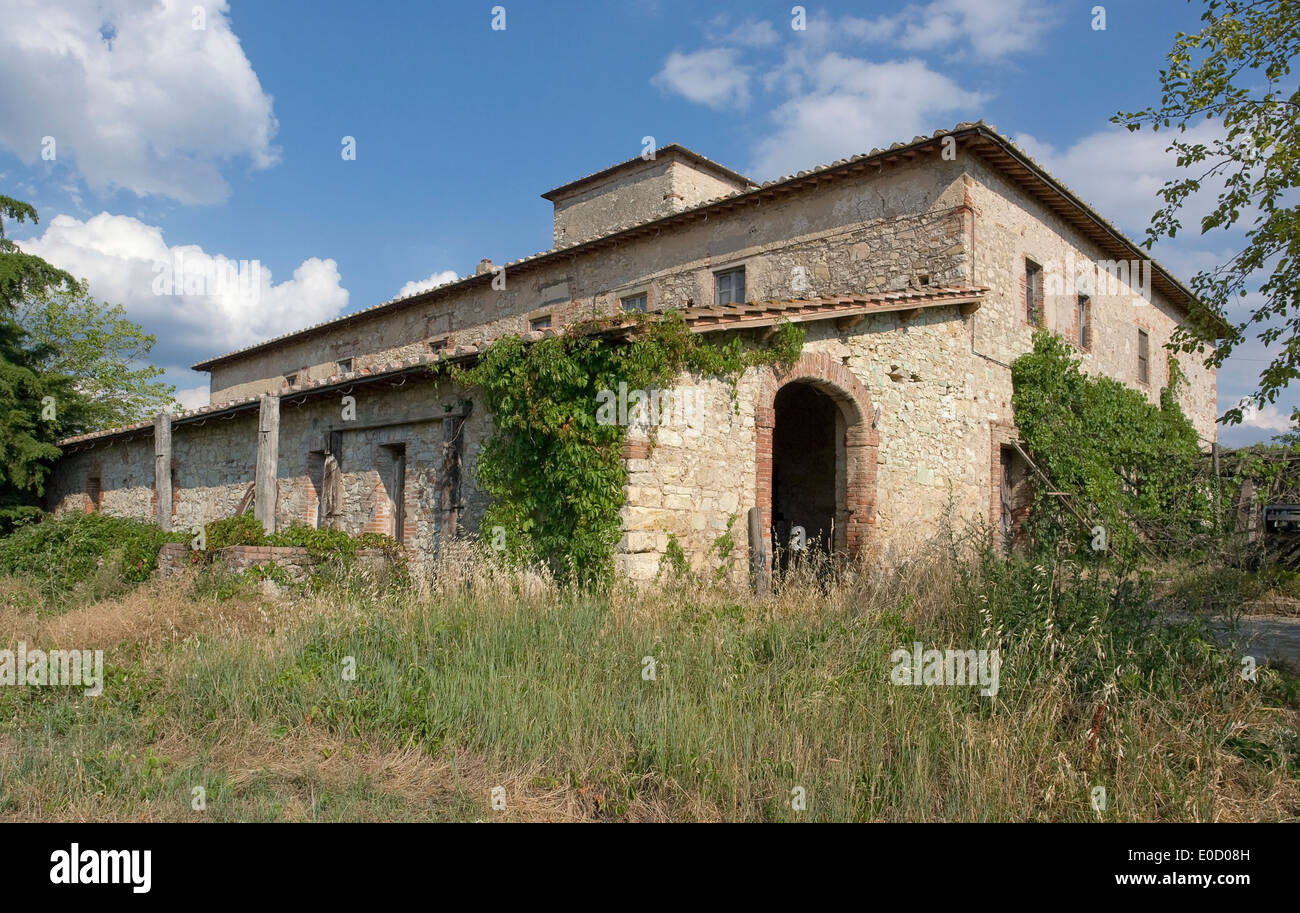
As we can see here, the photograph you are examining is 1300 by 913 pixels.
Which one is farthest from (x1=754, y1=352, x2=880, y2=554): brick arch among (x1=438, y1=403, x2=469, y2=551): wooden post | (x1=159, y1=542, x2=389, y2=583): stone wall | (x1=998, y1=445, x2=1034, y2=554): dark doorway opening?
(x1=159, y1=542, x2=389, y2=583): stone wall

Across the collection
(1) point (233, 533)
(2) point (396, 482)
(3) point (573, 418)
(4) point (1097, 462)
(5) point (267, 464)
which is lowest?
(1) point (233, 533)

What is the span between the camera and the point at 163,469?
13.4m

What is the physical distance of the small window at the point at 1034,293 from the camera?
13.6m

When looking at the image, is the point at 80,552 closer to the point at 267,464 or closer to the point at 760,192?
the point at 267,464

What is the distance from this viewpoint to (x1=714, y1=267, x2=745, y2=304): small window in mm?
14047

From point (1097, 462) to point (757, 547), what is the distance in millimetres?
7633

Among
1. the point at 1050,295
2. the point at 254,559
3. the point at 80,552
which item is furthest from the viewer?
the point at 1050,295

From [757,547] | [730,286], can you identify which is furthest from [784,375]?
[730,286]

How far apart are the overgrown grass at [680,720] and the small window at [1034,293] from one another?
8.58 m

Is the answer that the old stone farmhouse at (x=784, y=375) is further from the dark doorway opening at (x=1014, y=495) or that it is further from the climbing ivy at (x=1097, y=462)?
the climbing ivy at (x=1097, y=462)

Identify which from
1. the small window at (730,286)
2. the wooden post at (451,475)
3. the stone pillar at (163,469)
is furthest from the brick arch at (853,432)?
the stone pillar at (163,469)

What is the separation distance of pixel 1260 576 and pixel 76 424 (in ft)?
73.0

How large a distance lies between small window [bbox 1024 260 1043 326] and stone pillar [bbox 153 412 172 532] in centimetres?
1413

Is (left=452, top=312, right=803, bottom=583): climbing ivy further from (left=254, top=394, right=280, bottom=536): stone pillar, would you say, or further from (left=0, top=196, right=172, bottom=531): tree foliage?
(left=0, top=196, right=172, bottom=531): tree foliage
